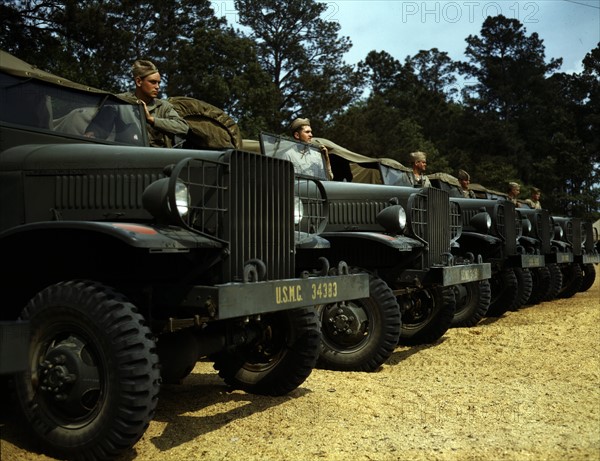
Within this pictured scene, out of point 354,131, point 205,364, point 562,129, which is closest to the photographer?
point 205,364

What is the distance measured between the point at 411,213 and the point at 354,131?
24411 mm

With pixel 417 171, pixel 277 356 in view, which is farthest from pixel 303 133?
pixel 277 356

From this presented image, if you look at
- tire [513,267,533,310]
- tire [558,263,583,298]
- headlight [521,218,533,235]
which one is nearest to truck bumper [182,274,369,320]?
tire [513,267,533,310]

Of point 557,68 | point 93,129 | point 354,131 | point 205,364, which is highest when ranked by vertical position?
point 557,68

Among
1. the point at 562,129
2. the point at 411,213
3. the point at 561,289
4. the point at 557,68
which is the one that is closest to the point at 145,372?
the point at 411,213

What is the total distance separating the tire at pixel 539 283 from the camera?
11.6 meters

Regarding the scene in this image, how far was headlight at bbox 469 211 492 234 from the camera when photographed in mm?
8992

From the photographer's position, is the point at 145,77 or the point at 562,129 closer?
the point at 145,77

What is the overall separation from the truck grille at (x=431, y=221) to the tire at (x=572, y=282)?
6.90 meters

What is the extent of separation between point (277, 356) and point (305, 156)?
2392 millimetres

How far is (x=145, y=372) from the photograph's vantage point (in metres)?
3.45

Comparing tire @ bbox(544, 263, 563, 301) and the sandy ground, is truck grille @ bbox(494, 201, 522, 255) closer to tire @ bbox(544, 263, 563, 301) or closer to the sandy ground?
tire @ bbox(544, 263, 563, 301)

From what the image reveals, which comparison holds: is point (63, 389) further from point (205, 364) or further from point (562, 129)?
point (562, 129)

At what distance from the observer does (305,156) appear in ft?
22.2
